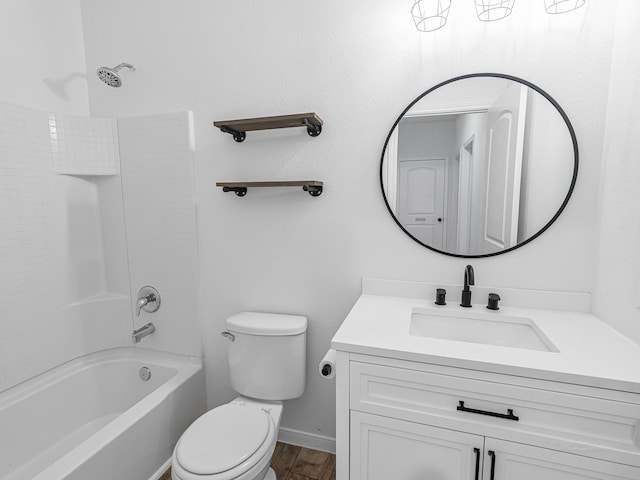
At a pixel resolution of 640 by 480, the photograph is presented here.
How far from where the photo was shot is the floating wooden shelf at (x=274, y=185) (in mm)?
1524

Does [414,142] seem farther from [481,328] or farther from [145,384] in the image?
[145,384]

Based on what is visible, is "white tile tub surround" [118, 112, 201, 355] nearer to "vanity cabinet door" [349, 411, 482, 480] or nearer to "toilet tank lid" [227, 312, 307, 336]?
"toilet tank lid" [227, 312, 307, 336]

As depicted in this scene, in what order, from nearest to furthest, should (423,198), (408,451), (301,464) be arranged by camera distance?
(408,451), (423,198), (301,464)

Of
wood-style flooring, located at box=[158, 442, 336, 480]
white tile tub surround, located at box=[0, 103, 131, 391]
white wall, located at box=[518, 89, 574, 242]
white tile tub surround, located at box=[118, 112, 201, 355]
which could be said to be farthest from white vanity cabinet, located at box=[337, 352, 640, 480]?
white tile tub surround, located at box=[0, 103, 131, 391]

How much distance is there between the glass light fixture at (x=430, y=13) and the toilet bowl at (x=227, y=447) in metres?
1.76

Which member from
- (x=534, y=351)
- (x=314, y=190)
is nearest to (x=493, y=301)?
(x=534, y=351)

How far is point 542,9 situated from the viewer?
1.31 meters

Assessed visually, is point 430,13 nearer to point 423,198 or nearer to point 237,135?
point 423,198

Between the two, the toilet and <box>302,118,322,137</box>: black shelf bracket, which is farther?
<box>302,118,322,137</box>: black shelf bracket

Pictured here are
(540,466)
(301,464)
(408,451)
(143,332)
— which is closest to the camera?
(540,466)

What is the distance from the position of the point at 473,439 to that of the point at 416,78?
1365mm

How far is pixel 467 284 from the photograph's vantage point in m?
1.43

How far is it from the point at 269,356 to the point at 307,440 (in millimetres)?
582

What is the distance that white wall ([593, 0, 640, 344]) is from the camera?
111 centimetres
